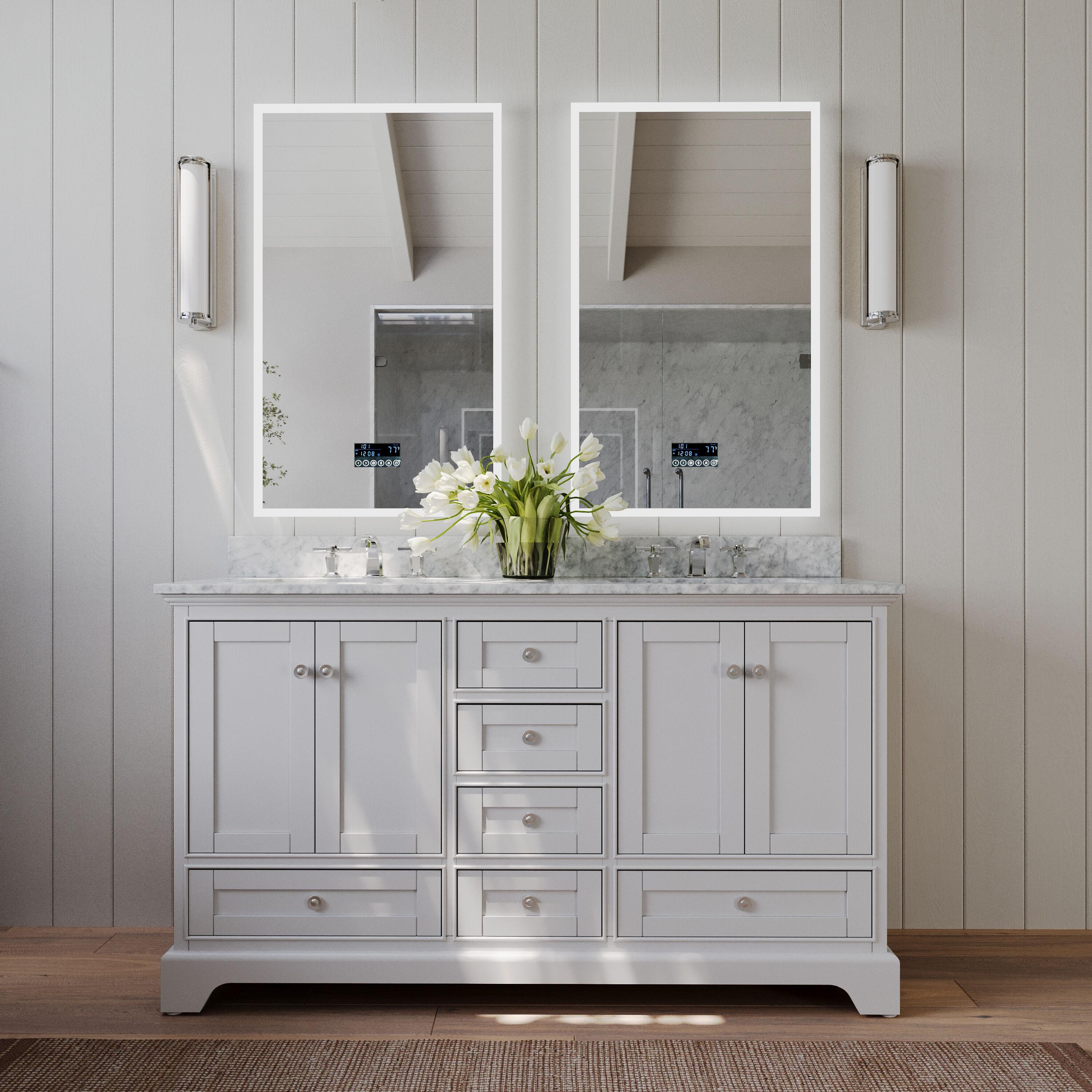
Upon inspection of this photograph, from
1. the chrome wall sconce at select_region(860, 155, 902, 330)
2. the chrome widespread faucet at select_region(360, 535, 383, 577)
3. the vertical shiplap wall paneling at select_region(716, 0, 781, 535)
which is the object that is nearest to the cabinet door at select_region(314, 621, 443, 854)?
the chrome widespread faucet at select_region(360, 535, 383, 577)

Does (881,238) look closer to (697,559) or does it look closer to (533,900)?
(697,559)

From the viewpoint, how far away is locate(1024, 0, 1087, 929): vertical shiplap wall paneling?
2.24 metres

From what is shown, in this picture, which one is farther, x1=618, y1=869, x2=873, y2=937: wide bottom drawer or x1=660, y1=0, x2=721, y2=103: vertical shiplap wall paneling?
x1=660, y1=0, x2=721, y2=103: vertical shiplap wall paneling

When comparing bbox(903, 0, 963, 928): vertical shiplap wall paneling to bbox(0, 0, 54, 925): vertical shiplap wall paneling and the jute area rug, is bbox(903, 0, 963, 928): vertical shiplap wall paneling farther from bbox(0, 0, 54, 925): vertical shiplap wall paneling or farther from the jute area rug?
bbox(0, 0, 54, 925): vertical shiplap wall paneling

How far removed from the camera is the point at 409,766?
1.82 meters

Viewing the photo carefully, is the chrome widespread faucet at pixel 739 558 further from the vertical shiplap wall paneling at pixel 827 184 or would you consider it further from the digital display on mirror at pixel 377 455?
the digital display on mirror at pixel 377 455

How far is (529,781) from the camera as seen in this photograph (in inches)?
71.6

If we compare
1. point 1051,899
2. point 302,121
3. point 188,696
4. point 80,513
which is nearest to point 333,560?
point 188,696

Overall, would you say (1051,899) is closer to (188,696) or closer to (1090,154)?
(1090,154)

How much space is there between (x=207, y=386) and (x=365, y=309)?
46 cm

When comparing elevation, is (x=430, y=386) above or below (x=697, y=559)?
above

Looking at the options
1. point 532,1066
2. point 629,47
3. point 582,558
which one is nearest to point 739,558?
point 582,558

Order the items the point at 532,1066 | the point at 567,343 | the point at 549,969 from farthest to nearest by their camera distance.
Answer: the point at 567,343
the point at 549,969
the point at 532,1066

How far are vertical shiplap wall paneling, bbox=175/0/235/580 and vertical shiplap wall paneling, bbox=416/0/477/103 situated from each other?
0.53 meters
